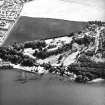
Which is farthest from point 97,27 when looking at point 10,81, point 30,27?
point 10,81

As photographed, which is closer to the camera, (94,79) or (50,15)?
(94,79)

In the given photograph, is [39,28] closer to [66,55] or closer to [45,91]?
[66,55]

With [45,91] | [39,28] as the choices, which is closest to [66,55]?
[45,91]

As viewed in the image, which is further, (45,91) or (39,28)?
(39,28)

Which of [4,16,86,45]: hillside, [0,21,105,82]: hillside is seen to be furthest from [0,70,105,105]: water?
[4,16,86,45]: hillside

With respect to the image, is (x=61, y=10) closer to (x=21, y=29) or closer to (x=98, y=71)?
(x=21, y=29)

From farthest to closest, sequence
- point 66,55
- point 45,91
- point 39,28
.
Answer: point 39,28, point 66,55, point 45,91

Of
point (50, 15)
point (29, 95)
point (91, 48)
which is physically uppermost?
point (50, 15)

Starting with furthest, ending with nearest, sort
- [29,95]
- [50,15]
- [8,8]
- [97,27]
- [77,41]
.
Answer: [8,8] → [50,15] → [97,27] → [77,41] → [29,95]

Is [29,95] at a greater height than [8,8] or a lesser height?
lesser
